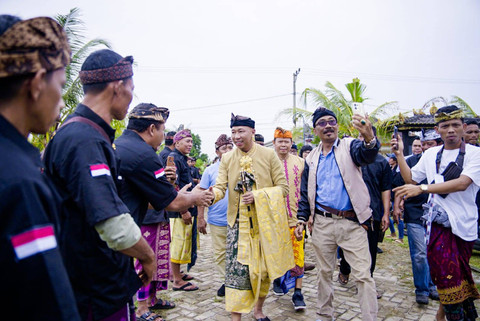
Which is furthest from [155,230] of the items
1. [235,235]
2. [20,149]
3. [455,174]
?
[455,174]

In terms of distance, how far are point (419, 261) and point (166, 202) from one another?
4114mm

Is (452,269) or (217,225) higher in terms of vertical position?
(452,269)

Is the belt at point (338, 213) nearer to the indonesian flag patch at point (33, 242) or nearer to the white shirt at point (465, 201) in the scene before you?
the white shirt at point (465, 201)

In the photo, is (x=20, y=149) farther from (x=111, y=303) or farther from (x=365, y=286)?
(x=365, y=286)

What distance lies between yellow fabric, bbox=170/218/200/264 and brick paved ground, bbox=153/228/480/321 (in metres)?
0.54

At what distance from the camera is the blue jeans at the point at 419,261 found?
4465mm

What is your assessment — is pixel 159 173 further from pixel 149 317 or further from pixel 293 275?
pixel 293 275

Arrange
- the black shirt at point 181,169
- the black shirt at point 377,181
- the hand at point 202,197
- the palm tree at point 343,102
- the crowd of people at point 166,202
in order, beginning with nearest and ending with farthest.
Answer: the crowd of people at point 166,202 → the hand at point 202,197 → the black shirt at point 377,181 → the black shirt at point 181,169 → the palm tree at point 343,102

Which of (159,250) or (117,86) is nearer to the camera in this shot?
(117,86)

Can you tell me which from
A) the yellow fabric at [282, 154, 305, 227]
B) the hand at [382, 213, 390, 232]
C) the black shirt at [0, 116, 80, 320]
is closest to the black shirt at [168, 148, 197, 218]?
the yellow fabric at [282, 154, 305, 227]

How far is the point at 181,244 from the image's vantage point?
5.25 meters

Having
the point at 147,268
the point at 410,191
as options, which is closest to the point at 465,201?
the point at 410,191

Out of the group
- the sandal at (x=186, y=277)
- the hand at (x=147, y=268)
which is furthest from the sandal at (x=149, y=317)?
the hand at (x=147, y=268)

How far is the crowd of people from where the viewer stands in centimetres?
101
